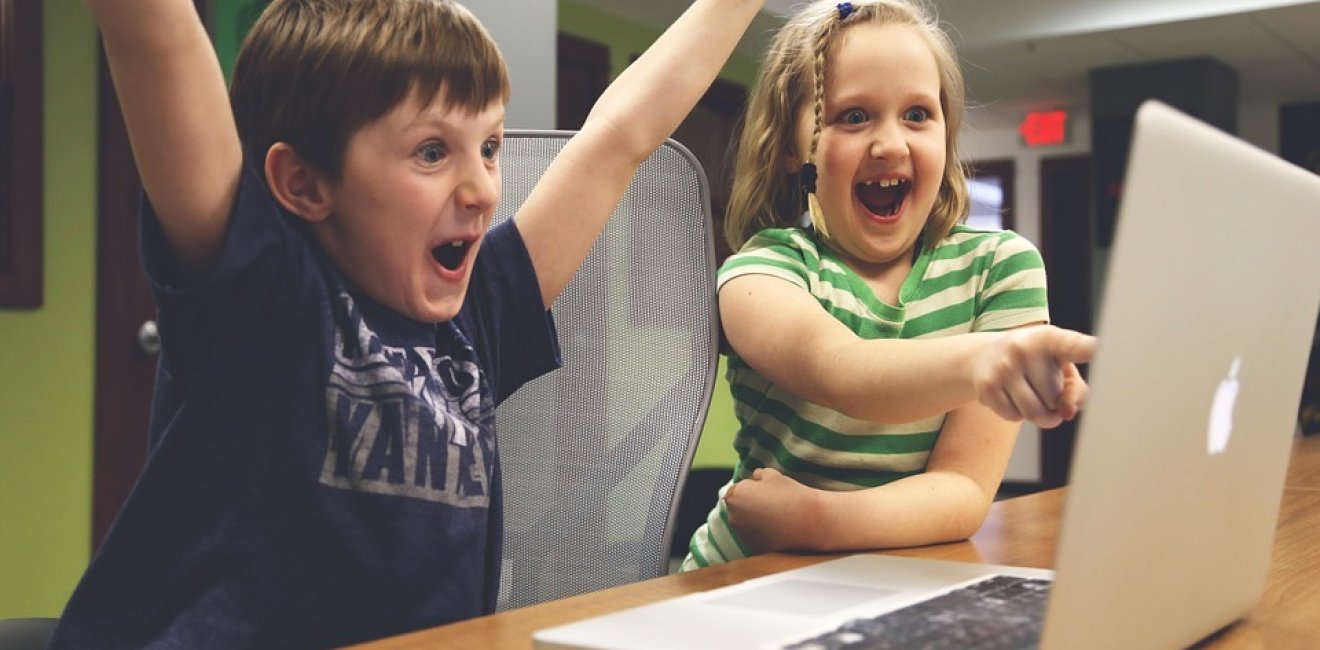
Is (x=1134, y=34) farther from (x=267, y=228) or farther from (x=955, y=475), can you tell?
(x=267, y=228)

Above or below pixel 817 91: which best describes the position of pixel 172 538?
below

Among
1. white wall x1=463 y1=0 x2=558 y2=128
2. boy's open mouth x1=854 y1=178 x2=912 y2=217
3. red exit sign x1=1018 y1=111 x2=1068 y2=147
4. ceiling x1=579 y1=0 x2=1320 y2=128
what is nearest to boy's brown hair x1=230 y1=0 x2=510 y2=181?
boy's open mouth x1=854 y1=178 x2=912 y2=217

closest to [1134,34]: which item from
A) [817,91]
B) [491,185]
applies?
[817,91]

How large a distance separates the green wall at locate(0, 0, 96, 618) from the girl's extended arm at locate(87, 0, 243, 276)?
234 centimetres

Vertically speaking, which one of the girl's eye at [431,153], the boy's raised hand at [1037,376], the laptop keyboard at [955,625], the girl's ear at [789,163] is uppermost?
the girl's ear at [789,163]

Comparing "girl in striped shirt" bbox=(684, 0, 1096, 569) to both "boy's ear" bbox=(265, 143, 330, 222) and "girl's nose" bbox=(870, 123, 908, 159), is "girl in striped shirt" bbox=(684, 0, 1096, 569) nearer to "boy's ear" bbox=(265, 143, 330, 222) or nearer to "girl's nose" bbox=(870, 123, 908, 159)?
"girl's nose" bbox=(870, 123, 908, 159)

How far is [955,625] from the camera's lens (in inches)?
22.6

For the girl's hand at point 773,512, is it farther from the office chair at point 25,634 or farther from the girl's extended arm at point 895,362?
the office chair at point 25,634

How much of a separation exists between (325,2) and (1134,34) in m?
5.79

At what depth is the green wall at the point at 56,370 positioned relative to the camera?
271 cm

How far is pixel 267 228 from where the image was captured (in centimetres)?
73

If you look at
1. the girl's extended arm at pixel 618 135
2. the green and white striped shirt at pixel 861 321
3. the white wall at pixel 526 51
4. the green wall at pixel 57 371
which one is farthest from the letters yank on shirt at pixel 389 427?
the green wall at pixel 57 371

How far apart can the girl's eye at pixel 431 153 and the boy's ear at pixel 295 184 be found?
0.07 m

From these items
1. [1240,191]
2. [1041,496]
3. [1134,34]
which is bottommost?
[1041,496]
